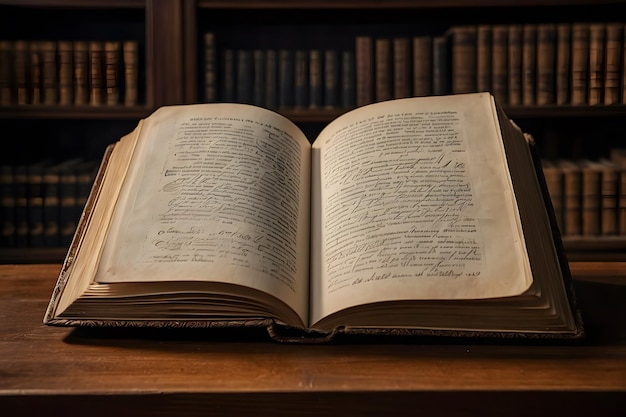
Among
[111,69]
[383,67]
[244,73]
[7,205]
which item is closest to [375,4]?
[383,67]

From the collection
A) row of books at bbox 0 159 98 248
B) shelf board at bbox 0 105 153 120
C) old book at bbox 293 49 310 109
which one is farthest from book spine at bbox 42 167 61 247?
old book at bbox 293 49 310 109

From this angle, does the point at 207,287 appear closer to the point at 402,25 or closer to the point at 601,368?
the point at 601,368

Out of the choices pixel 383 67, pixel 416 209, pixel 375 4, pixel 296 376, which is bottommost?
pixel 296 376

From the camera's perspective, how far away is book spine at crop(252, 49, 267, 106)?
1.79 meters

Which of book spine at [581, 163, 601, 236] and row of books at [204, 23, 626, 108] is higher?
row of books at [204, 23, 626, 108]

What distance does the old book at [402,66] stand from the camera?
1.75 meters

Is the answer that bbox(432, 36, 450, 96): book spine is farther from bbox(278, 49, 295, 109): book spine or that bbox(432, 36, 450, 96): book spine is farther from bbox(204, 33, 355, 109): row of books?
bbox(278, 49, 295, 109): book spine

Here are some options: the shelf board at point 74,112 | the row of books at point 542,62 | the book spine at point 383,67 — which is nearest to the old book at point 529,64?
the row of books at point 542,62

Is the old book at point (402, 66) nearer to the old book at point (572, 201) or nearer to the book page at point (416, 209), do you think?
the old book at point (572, 201)

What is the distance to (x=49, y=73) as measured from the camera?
5.79 feet

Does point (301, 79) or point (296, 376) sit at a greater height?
point (301, 79)

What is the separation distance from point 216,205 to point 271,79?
1156mm

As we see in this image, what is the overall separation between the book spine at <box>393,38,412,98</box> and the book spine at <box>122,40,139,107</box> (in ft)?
2.25

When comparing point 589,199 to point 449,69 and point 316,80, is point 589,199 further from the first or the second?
point 316,80
